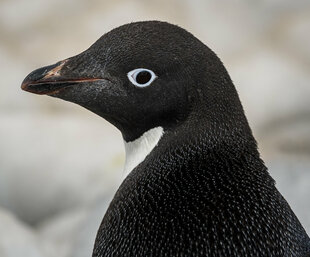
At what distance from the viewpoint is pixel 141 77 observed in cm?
182

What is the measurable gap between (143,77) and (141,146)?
0.14m

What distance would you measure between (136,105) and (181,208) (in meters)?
0.25

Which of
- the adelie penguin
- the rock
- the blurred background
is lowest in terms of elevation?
the adelie penguin

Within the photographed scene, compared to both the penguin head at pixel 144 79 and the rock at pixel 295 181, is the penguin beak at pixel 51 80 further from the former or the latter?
the rock at pixel 295 181

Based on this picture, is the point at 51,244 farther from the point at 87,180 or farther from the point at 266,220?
the point at 266,220

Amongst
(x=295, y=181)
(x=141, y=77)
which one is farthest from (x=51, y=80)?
(x=295, y=181)

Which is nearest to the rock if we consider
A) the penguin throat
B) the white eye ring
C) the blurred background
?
the blurred background

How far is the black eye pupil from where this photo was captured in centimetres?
181

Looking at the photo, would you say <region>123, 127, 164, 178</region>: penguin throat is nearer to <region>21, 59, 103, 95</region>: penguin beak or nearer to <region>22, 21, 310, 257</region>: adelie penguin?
<region>22, 21, 310, 257</region>: adelie penguin

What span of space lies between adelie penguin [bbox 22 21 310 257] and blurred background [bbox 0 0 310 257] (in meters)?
1.04

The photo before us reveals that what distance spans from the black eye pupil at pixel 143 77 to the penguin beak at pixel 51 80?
91 mm

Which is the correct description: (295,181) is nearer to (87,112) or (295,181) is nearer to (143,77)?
(87,112)

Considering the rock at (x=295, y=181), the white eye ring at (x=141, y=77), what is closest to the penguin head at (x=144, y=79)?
the white eye ring at (x=141, y=77)

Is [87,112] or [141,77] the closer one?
[141,77]
